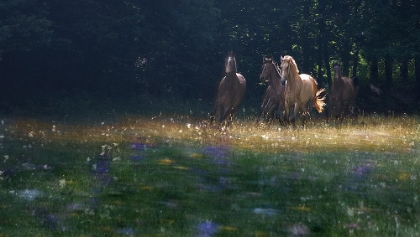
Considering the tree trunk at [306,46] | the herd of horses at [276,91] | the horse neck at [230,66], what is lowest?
the herd of horses at [276,91]

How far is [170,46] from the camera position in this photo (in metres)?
43.0

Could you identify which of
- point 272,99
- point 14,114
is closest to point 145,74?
point 14,114

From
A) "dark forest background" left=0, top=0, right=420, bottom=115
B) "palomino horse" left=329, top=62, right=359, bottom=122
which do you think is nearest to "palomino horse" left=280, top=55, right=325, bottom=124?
"palomino horse" left=329, top=62, right=359, bottom=122

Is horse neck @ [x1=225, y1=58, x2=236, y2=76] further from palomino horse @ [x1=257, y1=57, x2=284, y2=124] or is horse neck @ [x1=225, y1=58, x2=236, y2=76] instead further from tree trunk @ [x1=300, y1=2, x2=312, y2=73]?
tree trunk @ [x1=300, y1=2, x2=312, y2=73]

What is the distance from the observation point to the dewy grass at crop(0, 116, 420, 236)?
702cm

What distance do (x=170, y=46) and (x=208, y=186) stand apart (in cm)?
3408

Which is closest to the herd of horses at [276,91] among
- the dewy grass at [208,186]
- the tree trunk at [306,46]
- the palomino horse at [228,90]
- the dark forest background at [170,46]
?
the palomino horse at [228,90]

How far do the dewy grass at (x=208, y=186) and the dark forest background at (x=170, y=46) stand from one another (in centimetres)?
1641

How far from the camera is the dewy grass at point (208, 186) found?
7.02 meters

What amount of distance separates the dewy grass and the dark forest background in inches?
646

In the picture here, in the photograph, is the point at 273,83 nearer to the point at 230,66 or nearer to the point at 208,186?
the point at 230,66

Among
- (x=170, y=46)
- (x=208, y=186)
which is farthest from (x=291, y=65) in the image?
(x=170, y=46)

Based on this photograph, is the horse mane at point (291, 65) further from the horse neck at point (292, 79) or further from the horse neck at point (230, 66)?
the horse neck at point (230, 66)

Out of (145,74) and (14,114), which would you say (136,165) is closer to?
(14,114)
